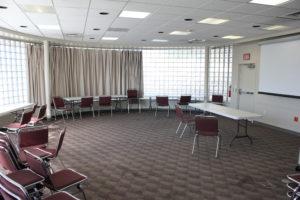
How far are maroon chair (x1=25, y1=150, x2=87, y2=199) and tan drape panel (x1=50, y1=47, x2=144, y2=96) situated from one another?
7314 mm

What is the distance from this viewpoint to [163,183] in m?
3.89

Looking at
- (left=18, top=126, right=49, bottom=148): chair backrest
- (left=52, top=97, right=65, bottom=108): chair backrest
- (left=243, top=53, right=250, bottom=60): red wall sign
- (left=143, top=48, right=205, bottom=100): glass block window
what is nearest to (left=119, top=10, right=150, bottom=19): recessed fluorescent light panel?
(left=18, top=126, right=49, bottom=148): chair backrest

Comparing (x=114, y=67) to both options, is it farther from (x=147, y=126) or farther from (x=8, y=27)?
(x=8, y=27)

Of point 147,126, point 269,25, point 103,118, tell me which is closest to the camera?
point 269,25

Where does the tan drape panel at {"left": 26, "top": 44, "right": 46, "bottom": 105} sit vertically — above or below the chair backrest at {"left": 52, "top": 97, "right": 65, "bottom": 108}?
above

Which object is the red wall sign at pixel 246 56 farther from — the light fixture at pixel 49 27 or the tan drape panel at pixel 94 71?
the light fixture at pixel 49 27

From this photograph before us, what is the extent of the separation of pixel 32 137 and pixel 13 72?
5483 mm

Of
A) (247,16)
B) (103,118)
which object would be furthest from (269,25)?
(103,118)

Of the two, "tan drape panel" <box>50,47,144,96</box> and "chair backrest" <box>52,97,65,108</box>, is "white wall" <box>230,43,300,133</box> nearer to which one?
"tan drape panel" <box>50,47,144,96</box>

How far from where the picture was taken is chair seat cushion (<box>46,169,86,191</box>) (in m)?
2.68

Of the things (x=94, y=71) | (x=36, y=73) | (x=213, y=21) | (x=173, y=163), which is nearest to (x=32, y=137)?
(x=173, y=163)

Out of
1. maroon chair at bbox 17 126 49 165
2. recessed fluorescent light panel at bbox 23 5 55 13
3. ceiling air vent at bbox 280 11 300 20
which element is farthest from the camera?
ceiling air vent at bbox 280 11 300 20

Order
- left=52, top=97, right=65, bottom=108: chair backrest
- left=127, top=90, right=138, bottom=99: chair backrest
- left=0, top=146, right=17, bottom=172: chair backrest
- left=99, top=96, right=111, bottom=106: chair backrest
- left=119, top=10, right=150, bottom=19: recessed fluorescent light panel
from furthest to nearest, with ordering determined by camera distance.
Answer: left=127, top=90, right=138, bottom=99: chair backrest < left=99, top=96, right=111, bottom=106: chair backrest < left=52, top=97, right=65, bottom=108: chair backrest < left=119, top=10, right=150, bottom=19: recessed fluorescent light panel < left=0, top=146, right=17, bottom=172: chair backrest

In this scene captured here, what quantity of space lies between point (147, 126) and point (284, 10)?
5070 millimetres
